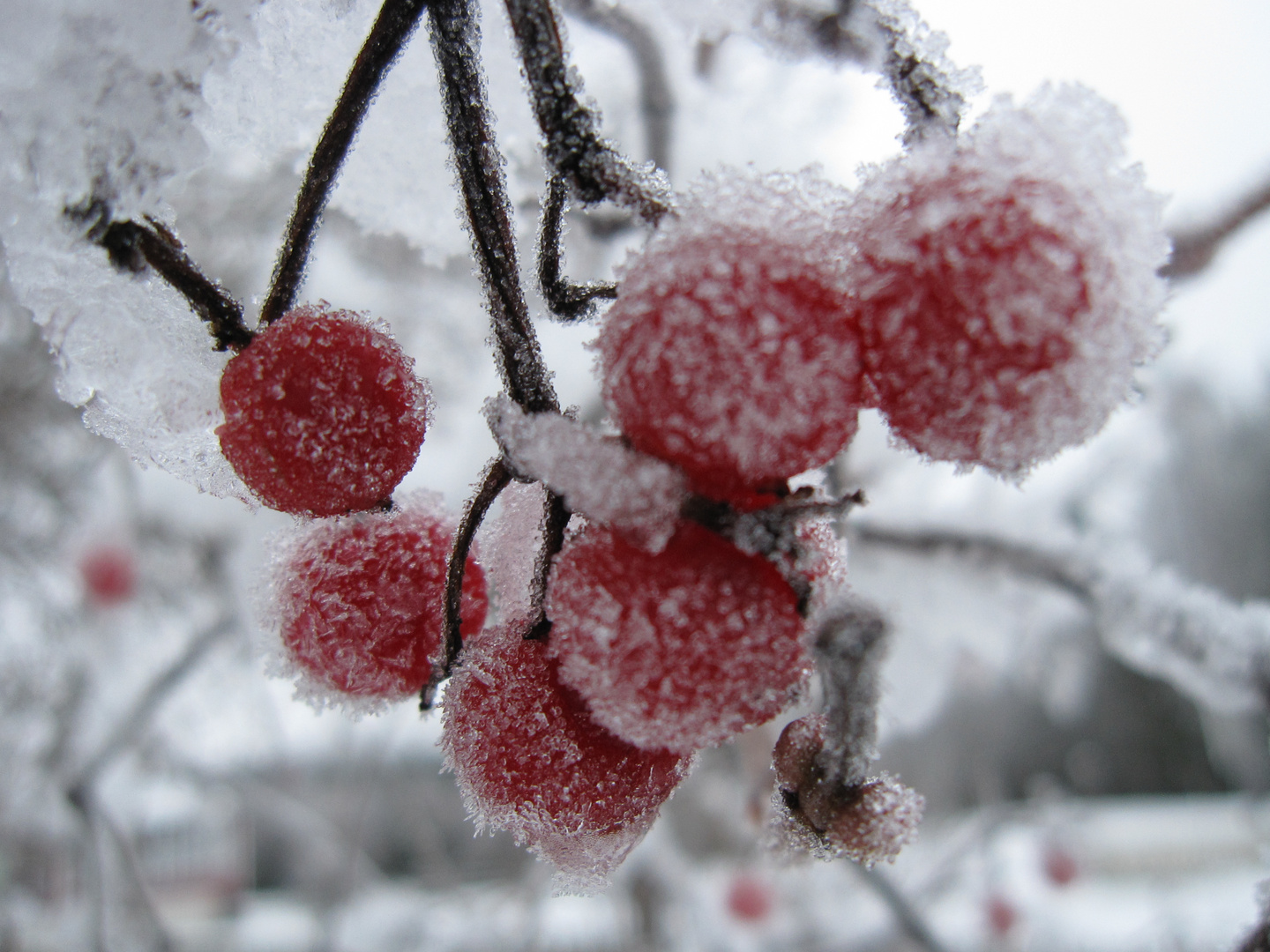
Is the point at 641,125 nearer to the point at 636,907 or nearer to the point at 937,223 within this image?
the point at 937,223

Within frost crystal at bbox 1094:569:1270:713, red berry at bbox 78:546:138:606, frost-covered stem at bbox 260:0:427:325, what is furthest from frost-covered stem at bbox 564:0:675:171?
red berry at bbox 78:546:138:606

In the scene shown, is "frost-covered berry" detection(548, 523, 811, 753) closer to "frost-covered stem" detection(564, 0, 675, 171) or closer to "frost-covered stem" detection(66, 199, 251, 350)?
"frost-covered stem" detection(66, 199, 251, 350)

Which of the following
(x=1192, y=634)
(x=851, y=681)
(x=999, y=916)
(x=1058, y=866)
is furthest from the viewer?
(x=1058, y=866)

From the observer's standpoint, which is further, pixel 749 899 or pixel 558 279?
pixel 749 899

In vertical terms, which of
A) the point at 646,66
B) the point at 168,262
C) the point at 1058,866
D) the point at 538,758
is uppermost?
the point at 1058,866

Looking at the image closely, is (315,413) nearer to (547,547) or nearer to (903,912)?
(547,547)

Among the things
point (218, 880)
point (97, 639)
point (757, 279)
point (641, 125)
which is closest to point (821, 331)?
point (757, 279)

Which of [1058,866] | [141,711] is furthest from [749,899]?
[141,711]
